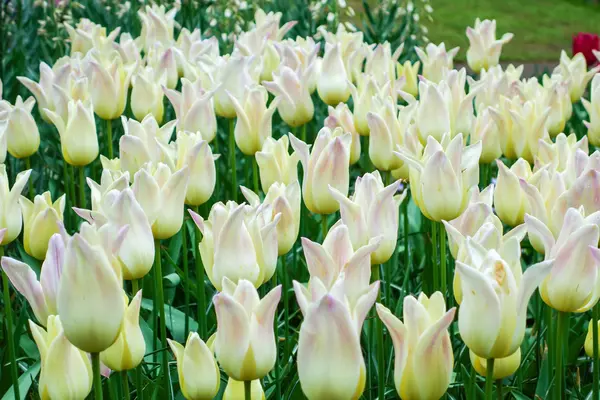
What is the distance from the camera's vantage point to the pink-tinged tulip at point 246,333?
4.47ft

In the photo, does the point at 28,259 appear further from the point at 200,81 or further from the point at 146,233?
the point at 146,233

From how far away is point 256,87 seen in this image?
2.62 metres

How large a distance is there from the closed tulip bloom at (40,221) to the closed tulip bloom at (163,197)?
0.73 feet

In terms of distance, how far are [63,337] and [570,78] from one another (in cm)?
239

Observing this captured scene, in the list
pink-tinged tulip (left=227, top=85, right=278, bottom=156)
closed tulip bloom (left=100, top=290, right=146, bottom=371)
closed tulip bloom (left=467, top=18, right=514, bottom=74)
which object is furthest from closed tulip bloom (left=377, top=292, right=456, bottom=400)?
closed tulip bloom (left=467, top=18, right=514, bottom=74)

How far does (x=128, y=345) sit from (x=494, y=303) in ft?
1.96

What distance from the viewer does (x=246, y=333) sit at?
1.37 metres

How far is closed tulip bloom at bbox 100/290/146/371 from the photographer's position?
1514 mm

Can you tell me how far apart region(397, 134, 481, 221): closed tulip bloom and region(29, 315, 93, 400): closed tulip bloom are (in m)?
0.74

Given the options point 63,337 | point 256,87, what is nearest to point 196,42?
point 256,87

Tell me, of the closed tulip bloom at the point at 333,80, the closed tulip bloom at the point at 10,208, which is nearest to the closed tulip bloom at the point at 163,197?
the closed tulip bloom at the point at 10,208

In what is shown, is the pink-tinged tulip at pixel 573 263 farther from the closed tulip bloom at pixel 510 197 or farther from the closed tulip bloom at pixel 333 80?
the closed tulip bloom at pixel 333 80

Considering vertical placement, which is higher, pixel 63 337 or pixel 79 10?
pixel 63 337

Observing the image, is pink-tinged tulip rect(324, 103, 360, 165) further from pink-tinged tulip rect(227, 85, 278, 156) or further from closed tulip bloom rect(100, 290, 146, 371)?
closed tulip bloom rect(100, 290, 146, 371)
